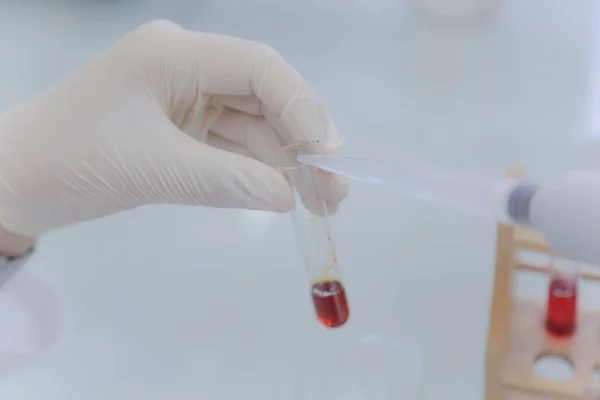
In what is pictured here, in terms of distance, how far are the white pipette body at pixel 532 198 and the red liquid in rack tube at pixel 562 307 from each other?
0.40 m

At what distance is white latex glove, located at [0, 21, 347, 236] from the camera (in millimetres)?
929

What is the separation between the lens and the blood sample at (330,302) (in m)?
1.01

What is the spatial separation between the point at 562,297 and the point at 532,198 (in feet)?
1.58

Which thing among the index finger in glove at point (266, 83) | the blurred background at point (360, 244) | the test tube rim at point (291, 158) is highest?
the index finger in glove at point (266, 83)

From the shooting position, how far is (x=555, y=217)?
Result: 530 mm

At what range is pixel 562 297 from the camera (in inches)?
39.4

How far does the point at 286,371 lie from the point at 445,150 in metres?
0.63

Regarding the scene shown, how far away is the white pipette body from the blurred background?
1.65ft

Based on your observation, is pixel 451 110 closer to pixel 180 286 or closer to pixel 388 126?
pixel 388 126

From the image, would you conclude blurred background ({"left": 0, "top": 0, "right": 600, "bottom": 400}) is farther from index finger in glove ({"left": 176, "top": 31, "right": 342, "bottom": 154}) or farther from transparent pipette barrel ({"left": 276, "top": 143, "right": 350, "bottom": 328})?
index finger in glove ({"left": 176, "top": 31, "right": 342, "bottom": 154})

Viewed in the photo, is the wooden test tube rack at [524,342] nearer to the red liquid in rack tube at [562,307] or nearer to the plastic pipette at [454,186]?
the red liquid in rack tube at [562,307]

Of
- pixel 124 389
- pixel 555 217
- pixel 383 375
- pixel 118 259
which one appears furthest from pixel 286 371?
pixel 555 217

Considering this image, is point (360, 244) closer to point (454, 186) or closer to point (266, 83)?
point (266, 83)

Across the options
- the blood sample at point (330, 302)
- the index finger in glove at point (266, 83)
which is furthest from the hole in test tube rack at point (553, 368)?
the index finger in glove at point (266, 83)
